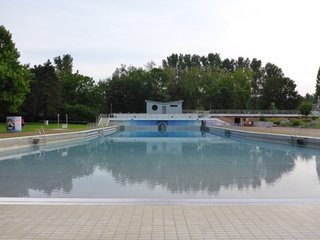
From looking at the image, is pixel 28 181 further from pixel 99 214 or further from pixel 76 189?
pixel 99 214

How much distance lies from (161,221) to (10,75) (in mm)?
22445

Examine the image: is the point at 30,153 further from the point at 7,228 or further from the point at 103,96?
the point at 103,96

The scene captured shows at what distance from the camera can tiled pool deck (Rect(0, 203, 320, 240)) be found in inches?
171

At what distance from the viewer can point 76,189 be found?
28.6ft

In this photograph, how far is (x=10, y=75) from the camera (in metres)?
24.4

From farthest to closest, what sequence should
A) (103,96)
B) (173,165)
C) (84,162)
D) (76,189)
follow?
(103,96) → (84,162) → (173,165) → (76,189)

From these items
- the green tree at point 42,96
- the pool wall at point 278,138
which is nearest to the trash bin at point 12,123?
the green tree at point 42,96

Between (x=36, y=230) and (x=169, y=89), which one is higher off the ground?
(x=169, y=89)

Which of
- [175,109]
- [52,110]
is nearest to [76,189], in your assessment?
[52,110]

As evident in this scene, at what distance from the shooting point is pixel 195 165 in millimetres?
13383

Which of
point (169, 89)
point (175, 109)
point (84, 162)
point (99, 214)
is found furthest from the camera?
point (169, 89)

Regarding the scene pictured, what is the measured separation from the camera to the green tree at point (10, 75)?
24.4 metres

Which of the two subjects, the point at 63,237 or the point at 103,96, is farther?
the point at 103,96

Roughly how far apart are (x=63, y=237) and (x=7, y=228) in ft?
2.80
